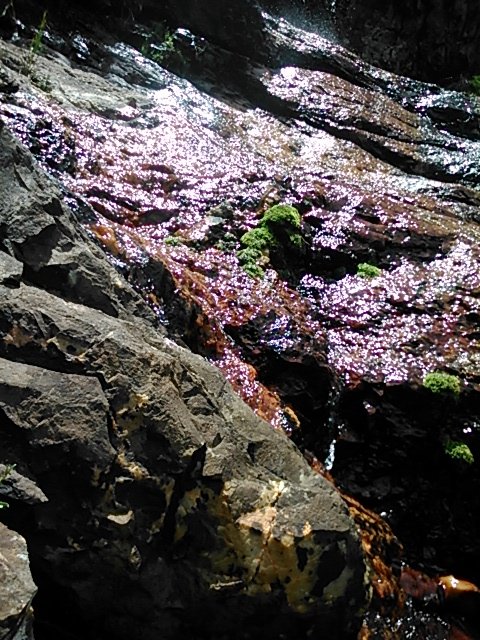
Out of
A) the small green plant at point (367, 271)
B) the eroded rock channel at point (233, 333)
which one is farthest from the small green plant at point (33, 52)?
the small green plant at point (367, 271)

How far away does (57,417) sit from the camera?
312cm

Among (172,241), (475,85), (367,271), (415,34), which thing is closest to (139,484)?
(172,241)

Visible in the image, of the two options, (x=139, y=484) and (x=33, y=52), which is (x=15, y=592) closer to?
(x=139, y=484)

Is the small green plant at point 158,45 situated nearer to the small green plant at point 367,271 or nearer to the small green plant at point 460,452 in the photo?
the small green plant at point 367,271

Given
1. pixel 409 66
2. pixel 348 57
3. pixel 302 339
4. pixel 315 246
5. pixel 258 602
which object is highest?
pixel 409 66

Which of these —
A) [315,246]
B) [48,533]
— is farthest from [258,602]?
[315,246]

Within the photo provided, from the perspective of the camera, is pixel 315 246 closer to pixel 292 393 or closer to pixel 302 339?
pixel 302 339

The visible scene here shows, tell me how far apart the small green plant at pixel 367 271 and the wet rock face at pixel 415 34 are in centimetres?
1296

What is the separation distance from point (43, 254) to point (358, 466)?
3.96 m

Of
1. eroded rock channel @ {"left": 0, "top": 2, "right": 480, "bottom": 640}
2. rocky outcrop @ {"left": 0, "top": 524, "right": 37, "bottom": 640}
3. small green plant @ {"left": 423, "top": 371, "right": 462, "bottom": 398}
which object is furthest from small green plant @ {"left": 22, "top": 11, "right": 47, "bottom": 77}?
rocky outcrop @ {"left": 0, "top": 524, "right": 37, "bottom": 640}

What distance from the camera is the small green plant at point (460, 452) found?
252 inches

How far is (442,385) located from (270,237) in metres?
2.56

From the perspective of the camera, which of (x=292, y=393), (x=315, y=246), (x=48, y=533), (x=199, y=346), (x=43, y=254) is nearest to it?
(x=48, y=533)

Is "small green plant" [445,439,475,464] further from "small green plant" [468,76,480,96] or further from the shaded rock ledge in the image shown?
"small green plant" [468,76,480,96]
